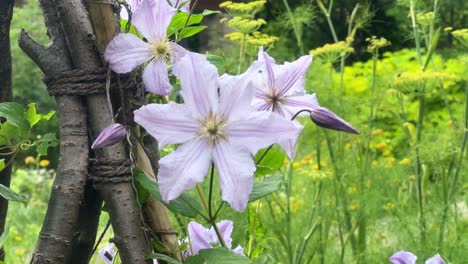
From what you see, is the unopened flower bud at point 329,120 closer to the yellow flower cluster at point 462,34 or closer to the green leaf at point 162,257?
the green leaf at point 162,257

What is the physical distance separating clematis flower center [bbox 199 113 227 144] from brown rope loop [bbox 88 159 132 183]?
0.10m

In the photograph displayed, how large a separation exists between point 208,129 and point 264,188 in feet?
0.39

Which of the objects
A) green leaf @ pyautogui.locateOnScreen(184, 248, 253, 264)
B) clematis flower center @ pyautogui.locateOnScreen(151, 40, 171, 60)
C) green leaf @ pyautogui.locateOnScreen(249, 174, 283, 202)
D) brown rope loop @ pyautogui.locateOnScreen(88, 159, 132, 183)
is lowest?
green leaf @ pyautogui.locateOnScreen(184, 248, 253, 264)

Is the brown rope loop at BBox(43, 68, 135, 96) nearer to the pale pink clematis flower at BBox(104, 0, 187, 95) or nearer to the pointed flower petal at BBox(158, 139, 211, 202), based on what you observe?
the pale pink clematis flower at BBox(104, 0, 187, 95)

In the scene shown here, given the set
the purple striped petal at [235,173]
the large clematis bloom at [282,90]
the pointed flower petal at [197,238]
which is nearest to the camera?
the purple striped petal at [235,173]

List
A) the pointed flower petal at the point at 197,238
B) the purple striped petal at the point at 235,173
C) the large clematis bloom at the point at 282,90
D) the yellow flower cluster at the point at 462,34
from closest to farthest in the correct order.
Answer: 1. the purple striped petal at the point at 235,173
2. the large clematis bloom at the point at 282,90
3. the pointed flower petal at the point at 197,238
4. the yellow flower cluster at the point at 462,34

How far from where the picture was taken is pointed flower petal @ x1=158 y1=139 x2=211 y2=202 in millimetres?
513

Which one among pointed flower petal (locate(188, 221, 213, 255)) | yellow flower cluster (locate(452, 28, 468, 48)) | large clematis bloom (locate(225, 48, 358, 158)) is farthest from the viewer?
yellow flower cluster (locate(452, 28, 468, 48))

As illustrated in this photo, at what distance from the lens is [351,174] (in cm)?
208

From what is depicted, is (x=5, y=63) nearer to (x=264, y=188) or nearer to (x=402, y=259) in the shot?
(x=264, y=188)

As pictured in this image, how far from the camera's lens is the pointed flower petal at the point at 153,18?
59 cm

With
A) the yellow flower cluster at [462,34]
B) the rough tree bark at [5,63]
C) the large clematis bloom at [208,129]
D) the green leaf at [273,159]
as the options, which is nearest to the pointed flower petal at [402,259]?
the green leaf at [273,159]

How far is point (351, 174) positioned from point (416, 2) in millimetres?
488

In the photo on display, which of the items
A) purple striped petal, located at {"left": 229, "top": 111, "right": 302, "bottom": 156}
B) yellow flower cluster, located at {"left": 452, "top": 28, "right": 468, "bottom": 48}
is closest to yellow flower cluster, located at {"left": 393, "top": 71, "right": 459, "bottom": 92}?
yellow flower cluster, located at {"left": 452, "top": 28, "right": 468, "bottom": 48}
